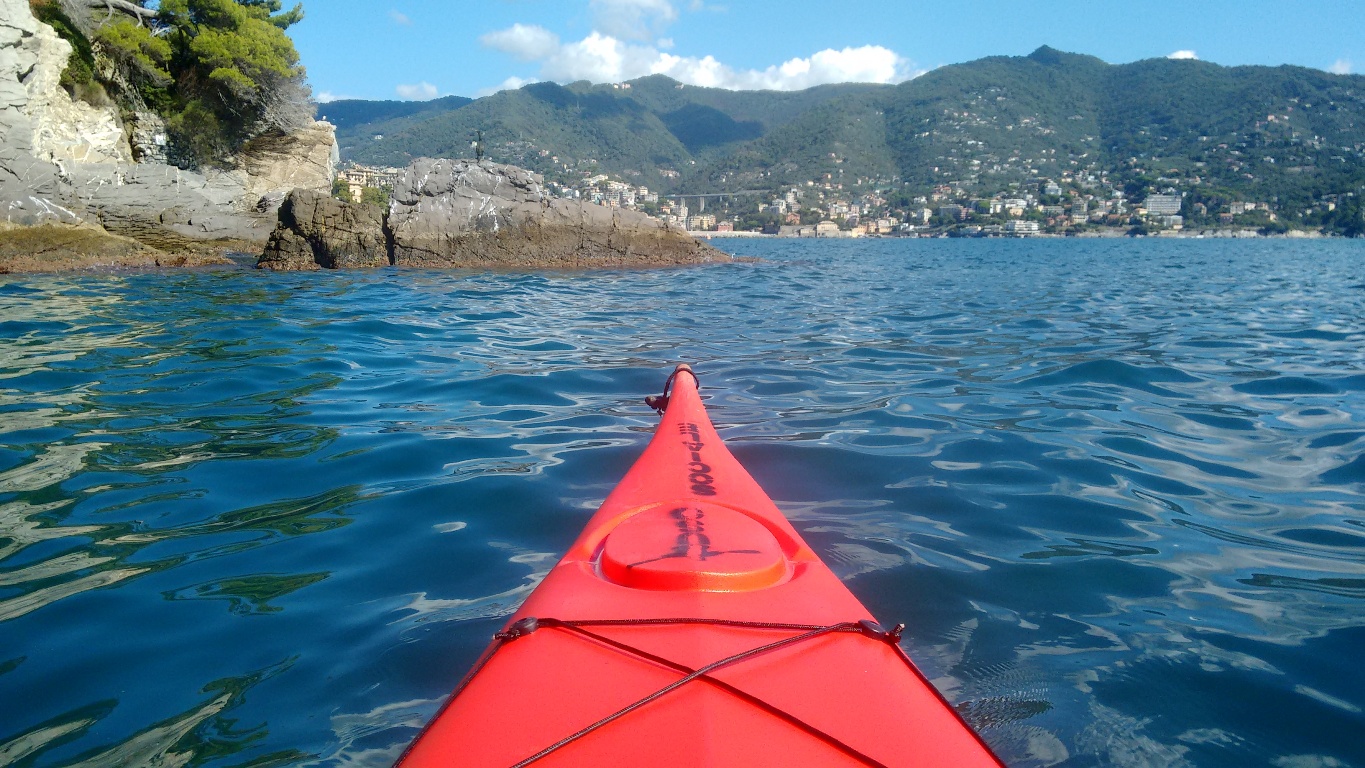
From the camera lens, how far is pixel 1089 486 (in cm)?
342

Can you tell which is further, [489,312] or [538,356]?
[489,312]

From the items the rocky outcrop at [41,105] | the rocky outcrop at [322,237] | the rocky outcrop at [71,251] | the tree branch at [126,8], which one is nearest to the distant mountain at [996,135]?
the tree branch at [126,8]

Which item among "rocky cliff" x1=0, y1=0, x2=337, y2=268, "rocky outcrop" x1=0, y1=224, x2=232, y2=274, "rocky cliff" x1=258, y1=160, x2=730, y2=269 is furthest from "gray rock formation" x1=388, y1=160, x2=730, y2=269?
"rocky cliff" x1=0, y1=0, x2=337, y2=268

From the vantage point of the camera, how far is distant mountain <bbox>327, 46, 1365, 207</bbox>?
73625 millimetres

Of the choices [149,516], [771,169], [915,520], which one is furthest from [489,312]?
[771,169]

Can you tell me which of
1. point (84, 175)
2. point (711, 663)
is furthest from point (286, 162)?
point (711, 663)

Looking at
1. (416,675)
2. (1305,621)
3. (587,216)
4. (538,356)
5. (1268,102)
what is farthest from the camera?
(1268,102)

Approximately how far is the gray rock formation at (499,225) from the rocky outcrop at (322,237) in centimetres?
50

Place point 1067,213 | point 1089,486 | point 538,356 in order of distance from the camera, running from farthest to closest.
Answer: point 1067,213
point 538,356
point 1089,486

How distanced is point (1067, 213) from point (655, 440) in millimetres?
78426

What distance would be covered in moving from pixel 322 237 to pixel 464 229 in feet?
8.92

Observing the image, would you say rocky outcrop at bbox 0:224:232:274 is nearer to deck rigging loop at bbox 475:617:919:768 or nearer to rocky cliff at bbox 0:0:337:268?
rocky cliff at bbox 0:0:337:268

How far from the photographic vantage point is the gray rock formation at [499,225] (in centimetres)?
1517

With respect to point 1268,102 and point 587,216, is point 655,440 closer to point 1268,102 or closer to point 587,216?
point 587,216
